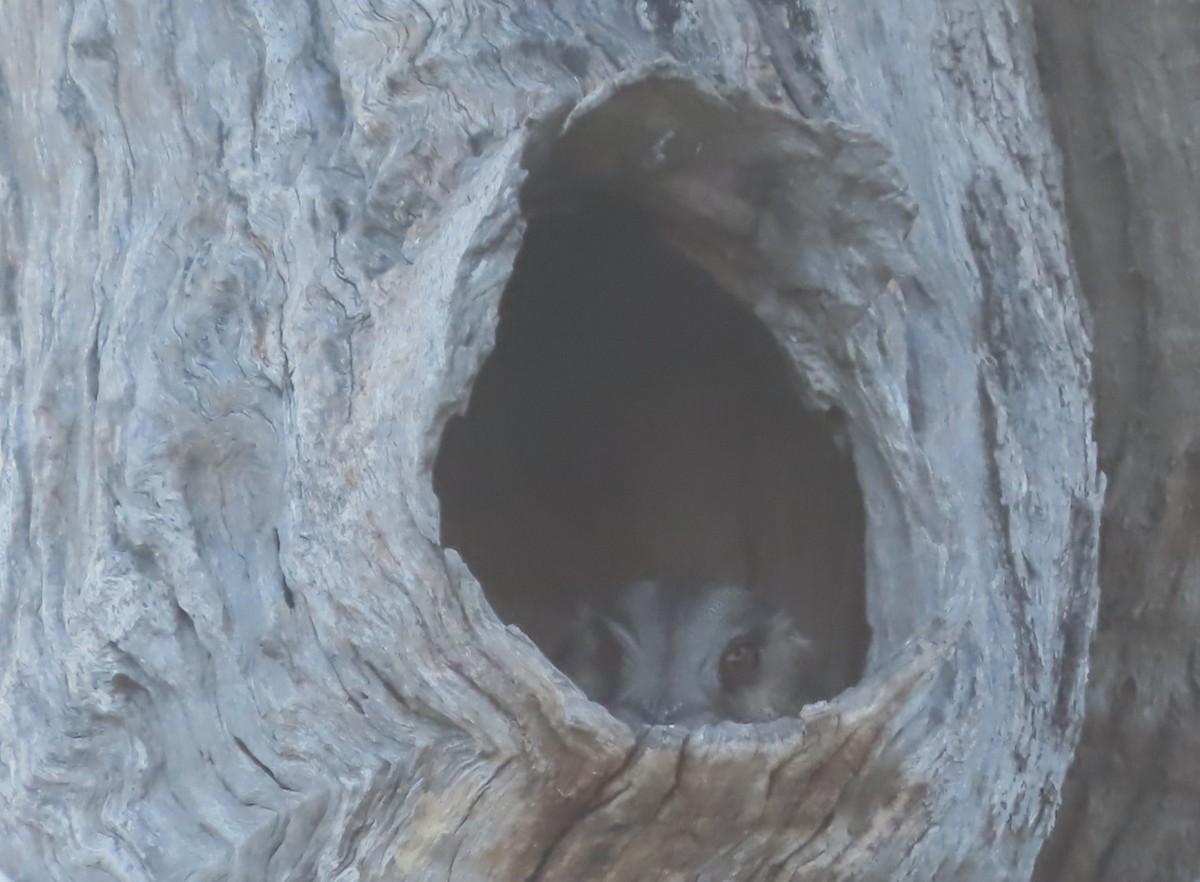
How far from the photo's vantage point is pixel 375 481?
77 centimetres

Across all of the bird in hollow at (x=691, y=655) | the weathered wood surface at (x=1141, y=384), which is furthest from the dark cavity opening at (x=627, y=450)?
the weathered wood surface at (x=1141, y=384)

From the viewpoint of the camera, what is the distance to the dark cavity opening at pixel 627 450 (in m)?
1.06

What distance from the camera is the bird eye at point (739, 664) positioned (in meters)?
1.12

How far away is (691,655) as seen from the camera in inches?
46.7

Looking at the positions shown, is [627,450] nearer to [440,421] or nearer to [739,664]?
[739,664]

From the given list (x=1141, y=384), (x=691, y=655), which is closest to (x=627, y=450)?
(x=691, y=655)

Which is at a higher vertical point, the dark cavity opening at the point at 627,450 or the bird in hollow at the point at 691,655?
the dark cavity opening at the point at 627,450

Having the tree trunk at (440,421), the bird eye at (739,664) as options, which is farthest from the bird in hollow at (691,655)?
the tree trunk at (440,421)

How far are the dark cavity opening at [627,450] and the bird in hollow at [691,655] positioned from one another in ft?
0.06

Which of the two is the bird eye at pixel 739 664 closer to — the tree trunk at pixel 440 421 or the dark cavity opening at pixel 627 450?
the dark cavity opening at pixel 627 450

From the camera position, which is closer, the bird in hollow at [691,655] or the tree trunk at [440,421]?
the tree trunk at [440,421]

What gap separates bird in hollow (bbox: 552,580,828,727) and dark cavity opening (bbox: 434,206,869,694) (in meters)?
0.02

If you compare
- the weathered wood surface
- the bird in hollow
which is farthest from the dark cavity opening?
the weathered wood surface

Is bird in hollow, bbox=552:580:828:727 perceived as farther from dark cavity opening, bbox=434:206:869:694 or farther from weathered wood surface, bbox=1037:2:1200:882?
weathered wood surface, bbox=1037:2:1200:882
